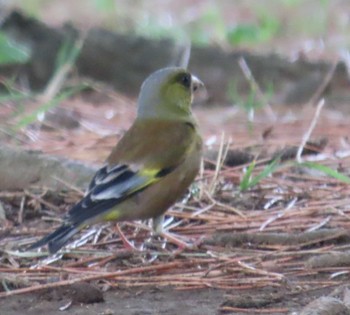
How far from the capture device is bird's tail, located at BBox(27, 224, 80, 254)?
417 cm

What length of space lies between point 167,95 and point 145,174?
0.77 m

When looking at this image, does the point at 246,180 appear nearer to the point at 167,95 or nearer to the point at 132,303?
the point at 167,95

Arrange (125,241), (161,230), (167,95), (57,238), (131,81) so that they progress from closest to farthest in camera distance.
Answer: (57,238), (125,241), (161,230), (167,95), (131,81)

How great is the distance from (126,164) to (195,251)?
56 cm

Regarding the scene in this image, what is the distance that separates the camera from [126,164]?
15.8 ft

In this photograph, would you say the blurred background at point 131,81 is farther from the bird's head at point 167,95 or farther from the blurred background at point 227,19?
the bird's head at point 167,95


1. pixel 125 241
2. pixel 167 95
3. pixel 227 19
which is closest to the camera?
pixel 125 241

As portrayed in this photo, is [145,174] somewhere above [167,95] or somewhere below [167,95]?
below

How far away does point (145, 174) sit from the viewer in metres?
4.78

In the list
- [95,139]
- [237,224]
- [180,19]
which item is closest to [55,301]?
[237,224]

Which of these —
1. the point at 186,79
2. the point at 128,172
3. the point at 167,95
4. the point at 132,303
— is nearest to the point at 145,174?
the point at 128,172

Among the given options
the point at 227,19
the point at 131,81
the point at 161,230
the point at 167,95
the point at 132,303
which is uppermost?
the point at 167,95

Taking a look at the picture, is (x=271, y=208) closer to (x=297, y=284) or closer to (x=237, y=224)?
(x=237, y=224)

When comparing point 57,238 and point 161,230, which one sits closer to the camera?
A: point 57,238
